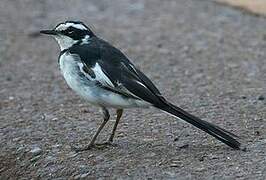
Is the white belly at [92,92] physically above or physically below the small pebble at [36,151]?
above

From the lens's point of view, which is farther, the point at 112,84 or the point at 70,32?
the point at 70,32

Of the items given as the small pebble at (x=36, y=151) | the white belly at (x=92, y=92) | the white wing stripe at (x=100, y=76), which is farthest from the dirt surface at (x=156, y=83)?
the white wing stripe at (x=100, y=76)

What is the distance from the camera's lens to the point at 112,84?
644cm

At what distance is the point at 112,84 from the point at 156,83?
9.14 feet

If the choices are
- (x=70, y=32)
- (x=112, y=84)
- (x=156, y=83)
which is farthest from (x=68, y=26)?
(x=156, y=83)

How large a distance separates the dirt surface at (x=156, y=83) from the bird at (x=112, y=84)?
10.9 inches

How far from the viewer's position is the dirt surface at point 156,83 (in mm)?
6469

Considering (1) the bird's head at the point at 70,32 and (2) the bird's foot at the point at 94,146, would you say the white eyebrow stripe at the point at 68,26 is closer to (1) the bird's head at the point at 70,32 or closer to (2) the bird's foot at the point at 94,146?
(1) the bird's head at the point at 70,32

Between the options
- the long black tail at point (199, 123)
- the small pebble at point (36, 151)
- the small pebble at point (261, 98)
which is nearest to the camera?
the long black tail at point (199, 123)

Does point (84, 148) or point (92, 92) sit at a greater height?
point (92, 92)

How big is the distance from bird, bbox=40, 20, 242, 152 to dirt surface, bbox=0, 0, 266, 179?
10.9 inches

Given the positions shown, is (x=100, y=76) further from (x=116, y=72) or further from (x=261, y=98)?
(x=261, y=98)

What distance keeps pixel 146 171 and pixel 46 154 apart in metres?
1.12

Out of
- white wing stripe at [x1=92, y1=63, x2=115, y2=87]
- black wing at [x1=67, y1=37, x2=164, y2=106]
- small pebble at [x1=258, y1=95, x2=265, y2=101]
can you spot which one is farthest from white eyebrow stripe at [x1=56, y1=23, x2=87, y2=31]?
small pebble at [x1=258, y1=95, x2=265, y2=101]
